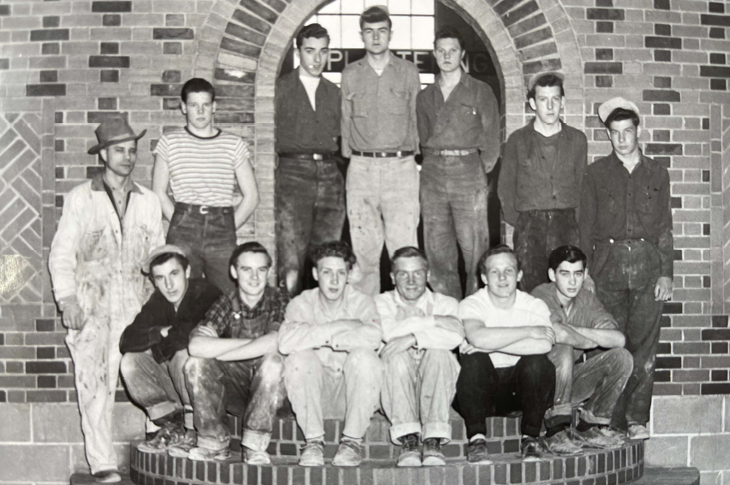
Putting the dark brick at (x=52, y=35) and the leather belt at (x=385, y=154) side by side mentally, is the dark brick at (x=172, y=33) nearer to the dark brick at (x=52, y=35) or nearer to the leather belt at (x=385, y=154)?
the dark brick at (x=52, y=35)

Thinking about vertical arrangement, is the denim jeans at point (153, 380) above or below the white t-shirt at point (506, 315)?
below

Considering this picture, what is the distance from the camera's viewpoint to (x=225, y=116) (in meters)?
6.52

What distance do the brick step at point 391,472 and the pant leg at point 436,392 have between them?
22 centimetres

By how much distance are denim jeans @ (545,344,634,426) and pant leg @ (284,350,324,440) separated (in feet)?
4.54

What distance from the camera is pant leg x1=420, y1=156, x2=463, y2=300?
6.24 m

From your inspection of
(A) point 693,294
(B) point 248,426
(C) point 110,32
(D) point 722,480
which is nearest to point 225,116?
(C) point 110,32

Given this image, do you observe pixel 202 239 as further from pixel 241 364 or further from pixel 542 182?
pixel 542 182

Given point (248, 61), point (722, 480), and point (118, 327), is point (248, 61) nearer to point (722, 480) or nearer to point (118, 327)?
point (118, 327)

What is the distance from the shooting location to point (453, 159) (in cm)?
622

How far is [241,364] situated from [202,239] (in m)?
0.93

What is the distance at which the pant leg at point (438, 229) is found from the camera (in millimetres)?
6238

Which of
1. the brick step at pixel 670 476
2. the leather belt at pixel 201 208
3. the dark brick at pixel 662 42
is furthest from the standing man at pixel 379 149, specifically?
the brick step at pixel 670 476

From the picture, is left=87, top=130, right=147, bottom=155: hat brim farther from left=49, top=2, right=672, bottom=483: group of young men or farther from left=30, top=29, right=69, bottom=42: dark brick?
left=30, top=29, right=69, bottom=42: dark brick

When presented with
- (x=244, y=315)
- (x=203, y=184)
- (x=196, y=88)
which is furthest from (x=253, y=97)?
(x=244, y=315)
